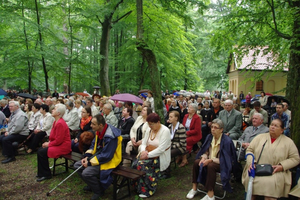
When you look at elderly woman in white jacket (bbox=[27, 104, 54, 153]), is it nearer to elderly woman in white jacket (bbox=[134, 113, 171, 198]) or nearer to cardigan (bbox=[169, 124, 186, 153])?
elderly woman in white jacket (bbox=[134, 113, 171, 198])

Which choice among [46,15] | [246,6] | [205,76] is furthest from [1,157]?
[205,76]

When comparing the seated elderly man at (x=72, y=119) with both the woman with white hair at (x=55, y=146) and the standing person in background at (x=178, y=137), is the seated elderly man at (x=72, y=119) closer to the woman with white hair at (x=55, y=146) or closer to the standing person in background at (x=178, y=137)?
the woman with white hair at (x=55, y=146)

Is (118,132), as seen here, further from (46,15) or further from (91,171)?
(46,15)

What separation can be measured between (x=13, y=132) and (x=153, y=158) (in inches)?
184

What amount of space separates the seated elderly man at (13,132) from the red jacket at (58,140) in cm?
216

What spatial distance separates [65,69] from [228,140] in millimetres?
12247

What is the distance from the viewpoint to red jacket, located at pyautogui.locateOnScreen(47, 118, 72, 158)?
16.4ft

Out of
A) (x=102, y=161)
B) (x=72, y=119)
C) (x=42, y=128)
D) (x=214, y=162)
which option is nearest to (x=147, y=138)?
(x=102, y=161)

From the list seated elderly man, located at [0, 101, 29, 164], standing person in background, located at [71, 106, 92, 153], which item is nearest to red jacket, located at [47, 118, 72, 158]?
standing person in background, located at [71, 106, 92, 153]

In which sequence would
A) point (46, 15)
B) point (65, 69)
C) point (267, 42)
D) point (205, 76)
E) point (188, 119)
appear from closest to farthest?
point (188, 119)
point (267, 42)
point (46, 15)
point (65, 69)
point (205, 76)

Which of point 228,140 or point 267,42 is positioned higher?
point 267,42

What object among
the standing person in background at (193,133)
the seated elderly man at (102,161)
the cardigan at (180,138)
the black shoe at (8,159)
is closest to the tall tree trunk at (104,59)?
the black shoe at (8,159)

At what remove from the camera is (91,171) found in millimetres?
4070

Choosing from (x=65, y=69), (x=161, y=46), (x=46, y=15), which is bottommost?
(x=65, y=69)
